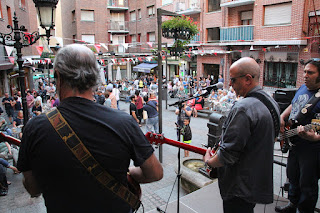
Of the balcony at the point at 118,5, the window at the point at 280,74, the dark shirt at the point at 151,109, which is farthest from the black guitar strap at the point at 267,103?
the balcony at the point at 118,5

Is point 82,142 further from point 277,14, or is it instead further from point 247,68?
point 277,14

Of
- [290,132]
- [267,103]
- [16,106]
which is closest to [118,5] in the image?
[16,106]

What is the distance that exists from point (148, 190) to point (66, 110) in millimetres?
4995

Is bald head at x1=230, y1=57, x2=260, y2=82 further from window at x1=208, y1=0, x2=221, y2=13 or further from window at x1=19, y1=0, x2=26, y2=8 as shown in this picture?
window at x1=19, y1=0, x2=26, y2=8

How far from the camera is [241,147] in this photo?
6.64 feet

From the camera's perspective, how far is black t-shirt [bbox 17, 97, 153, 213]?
1.38m

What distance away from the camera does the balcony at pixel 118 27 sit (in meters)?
35.0

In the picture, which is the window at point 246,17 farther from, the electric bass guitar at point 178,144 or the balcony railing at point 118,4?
the electric bass guitar at point 178,144

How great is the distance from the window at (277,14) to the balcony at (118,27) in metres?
20.9

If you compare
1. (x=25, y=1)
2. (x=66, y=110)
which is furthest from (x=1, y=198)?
(x=25, y=1)

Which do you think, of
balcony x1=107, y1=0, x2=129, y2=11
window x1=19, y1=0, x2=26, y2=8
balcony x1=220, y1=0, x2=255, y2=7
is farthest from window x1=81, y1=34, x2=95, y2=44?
balcony x1=220, y1=0, x2=255, y2=7

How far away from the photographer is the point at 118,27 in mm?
35594

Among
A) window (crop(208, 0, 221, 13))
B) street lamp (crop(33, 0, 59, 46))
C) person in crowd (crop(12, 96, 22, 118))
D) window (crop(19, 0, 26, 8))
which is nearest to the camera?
street lamp (crop(33, 0, 59, 46))

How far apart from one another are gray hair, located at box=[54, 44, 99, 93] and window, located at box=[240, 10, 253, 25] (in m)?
21.9
